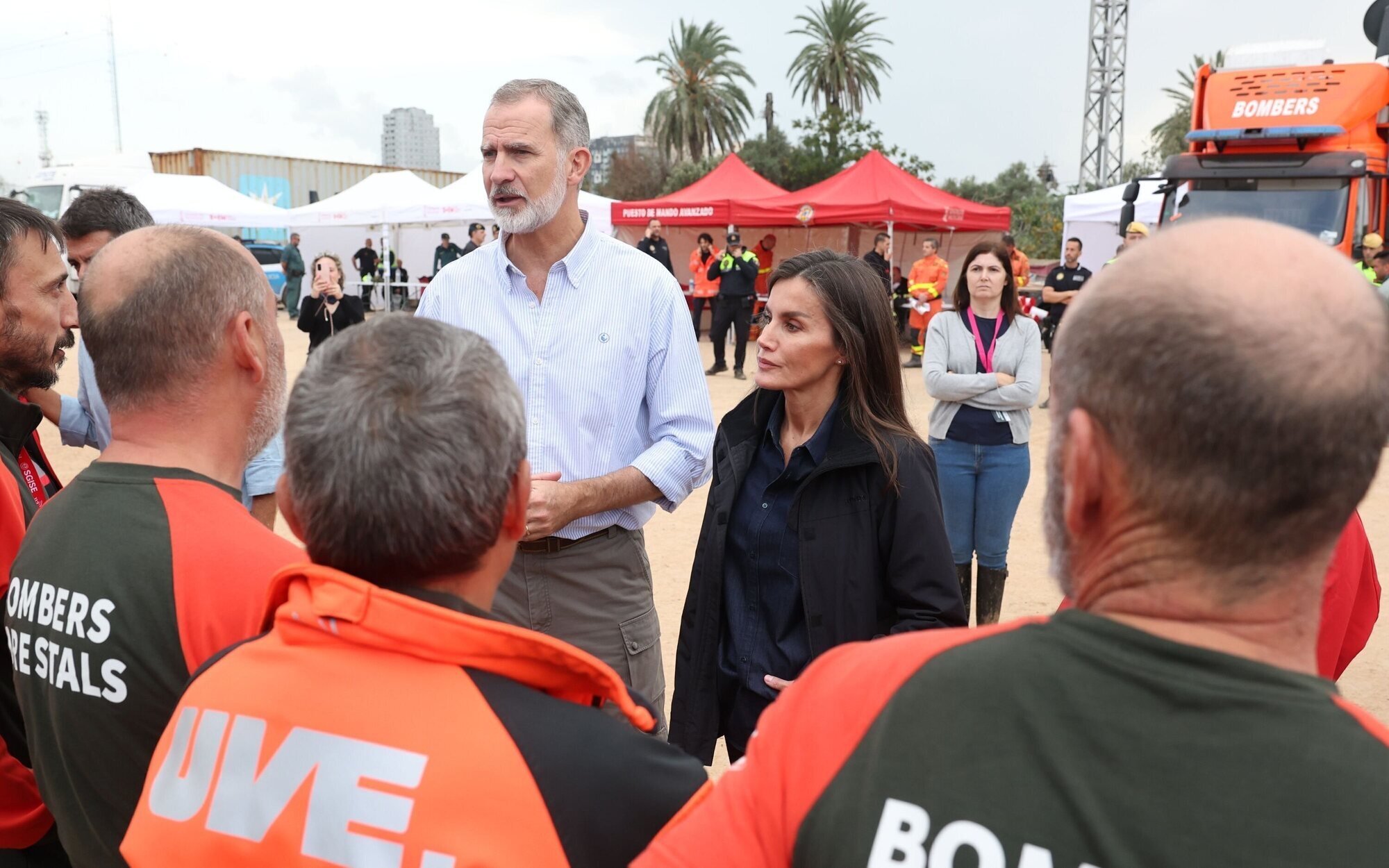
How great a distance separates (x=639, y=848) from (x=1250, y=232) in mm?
940

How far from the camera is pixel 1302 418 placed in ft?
2.81

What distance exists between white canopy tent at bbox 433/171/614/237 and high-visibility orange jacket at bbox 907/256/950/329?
20.2ft

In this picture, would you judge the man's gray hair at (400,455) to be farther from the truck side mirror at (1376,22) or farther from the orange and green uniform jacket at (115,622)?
the truck side mirror at (1376,22)

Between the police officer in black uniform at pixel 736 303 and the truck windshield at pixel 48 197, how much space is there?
1858cm

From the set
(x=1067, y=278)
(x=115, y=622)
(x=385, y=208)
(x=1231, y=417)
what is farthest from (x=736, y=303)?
(x=1231, y=417)

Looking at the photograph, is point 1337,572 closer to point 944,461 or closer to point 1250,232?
point 1250,232

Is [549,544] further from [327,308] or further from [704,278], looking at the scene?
[704,278]

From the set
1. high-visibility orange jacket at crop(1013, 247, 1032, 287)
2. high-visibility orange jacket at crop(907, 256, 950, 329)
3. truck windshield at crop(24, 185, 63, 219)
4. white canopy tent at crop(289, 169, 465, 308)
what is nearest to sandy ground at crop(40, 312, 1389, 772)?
high-visibility orange jacket at crop(1013, 247, 1032, 287)

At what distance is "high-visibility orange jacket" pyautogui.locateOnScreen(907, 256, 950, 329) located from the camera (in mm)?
16000

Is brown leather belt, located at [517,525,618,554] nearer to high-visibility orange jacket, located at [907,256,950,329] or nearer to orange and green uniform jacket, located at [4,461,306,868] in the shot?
orange and green uniform jacket, located at [4,461,306,868]

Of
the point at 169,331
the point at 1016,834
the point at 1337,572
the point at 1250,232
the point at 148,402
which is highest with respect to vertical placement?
the point at 1250,232

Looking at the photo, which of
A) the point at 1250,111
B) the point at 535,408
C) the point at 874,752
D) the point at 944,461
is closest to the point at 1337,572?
the point at 874,752

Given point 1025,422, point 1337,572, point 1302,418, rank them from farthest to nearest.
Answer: point 1025,422
point 1337,572
point 1302,418

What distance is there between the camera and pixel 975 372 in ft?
16.0
